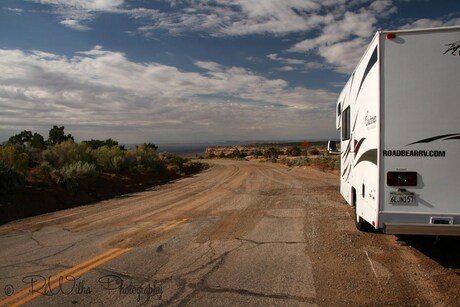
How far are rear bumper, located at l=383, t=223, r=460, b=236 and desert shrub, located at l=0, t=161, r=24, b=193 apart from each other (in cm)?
1213

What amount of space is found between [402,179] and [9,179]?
1255 cm

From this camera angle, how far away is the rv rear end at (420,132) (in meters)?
5.37

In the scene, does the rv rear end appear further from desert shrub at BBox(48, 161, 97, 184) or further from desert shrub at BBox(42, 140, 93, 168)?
desert shrub at BBox(42, 140, 93, 168)

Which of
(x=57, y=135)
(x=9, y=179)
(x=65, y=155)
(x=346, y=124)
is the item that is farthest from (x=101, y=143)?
(x=346, y=124)

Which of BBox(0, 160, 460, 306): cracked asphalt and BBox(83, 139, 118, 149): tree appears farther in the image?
BBox(83, 139, 118, 149): tree

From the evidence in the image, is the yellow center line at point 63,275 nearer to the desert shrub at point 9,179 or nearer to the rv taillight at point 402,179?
the rv taillight at point 402,179

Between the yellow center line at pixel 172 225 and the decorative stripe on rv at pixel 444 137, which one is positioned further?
the yellow center line at pixel 172 225

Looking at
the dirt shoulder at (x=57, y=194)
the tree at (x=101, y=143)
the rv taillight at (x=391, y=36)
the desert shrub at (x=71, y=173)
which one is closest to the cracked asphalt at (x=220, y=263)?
the dirt shoulder at (x=57, y=194)

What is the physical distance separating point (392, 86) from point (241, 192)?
34.6 feet

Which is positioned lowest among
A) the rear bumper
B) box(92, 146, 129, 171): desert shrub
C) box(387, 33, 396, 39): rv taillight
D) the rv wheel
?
the rv wheel

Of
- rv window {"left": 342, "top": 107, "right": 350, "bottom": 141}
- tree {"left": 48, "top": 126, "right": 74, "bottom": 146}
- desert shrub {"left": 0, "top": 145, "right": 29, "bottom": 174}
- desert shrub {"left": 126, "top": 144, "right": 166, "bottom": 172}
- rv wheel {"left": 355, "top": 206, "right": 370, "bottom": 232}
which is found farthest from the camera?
tree {"left": 48, "top": 126, "right": 74, "bottom": 146}

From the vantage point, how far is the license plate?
554cm

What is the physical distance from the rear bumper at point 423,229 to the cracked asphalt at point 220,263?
57 cm

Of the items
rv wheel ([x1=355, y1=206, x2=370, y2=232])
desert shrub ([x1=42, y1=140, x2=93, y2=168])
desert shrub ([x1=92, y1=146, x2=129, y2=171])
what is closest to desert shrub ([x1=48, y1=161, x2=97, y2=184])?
desert shrub ([x1=42, y1=140, x2=93, y2=168])
